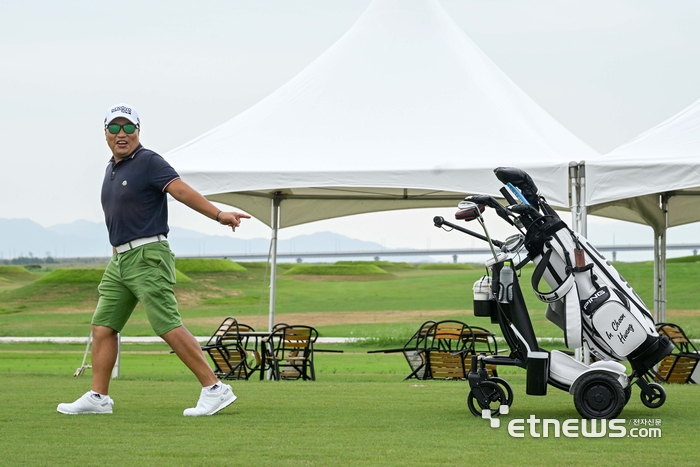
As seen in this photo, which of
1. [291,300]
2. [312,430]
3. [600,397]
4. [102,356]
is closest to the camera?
[312,430]

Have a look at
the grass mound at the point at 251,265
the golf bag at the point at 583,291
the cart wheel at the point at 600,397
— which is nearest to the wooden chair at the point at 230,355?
the golf bag at the point at 583,291

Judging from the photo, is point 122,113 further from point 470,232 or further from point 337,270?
point 337,270

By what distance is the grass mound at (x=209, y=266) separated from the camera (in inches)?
2707

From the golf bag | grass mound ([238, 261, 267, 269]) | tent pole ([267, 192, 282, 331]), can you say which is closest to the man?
the golf bag

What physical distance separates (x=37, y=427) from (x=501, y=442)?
8.19 ft

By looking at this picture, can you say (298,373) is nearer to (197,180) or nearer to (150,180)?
(197,180)

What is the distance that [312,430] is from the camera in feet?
18.2

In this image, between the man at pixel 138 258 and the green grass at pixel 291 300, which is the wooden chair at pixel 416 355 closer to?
the man at pixel 138 258

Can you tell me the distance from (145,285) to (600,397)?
2.74 metres

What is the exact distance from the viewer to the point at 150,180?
19.9 feet

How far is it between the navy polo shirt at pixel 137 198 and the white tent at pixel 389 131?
340cm

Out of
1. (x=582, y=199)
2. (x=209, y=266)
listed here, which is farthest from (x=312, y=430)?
(x=209, y=266)

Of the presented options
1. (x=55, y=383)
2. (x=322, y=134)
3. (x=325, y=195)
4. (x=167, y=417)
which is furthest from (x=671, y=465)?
(x=325, y=195)

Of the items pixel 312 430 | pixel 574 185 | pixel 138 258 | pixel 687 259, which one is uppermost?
pixel 687 259
